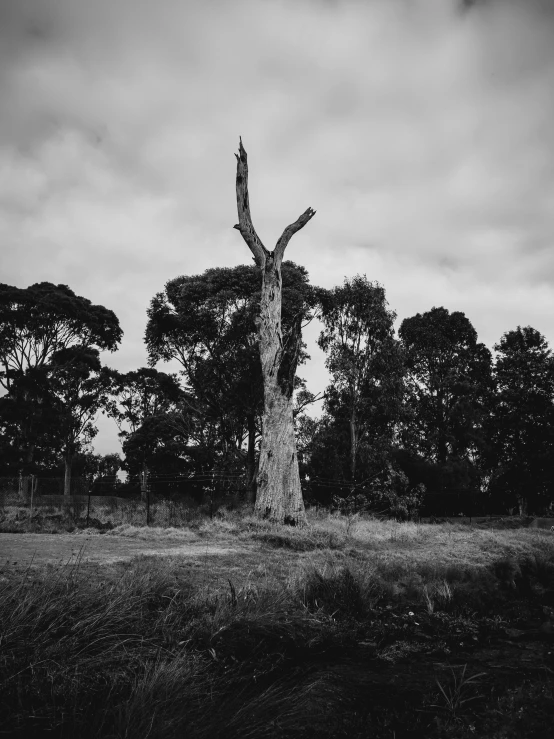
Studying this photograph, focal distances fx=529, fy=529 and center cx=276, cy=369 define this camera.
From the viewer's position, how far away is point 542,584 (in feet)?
24.4

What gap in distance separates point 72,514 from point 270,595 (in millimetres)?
14294

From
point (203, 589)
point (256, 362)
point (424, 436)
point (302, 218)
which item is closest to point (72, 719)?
point (203, 589)

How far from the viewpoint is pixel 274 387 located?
14.7 m

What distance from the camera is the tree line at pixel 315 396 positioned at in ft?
74.4

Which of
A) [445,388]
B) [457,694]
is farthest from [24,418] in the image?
[457,694]

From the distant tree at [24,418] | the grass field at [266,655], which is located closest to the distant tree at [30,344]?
the distant tree at [24,418]

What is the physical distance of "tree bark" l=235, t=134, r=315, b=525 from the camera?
1384 centimetres

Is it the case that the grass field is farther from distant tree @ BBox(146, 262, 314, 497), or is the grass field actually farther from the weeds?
distant tree @ BBox(146, 262, 314, 497)

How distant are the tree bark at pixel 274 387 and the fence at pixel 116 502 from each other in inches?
107

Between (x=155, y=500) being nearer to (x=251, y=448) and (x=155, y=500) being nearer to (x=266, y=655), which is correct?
(x=251, y=448)

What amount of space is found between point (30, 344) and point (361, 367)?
1716 cm

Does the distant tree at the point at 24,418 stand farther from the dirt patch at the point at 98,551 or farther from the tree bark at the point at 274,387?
the dirt patch at the point at 98,551

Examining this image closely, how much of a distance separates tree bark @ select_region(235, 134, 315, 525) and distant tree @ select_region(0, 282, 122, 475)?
1592 centimetres

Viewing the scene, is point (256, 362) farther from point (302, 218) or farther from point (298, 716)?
point (298, 716)
